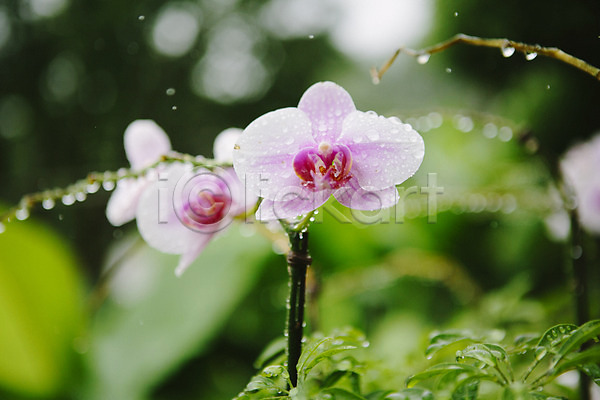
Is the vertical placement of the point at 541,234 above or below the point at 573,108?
below

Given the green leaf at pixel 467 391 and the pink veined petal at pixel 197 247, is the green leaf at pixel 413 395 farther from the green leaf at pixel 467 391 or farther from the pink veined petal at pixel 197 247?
the pink veined petal at pixel 197 247

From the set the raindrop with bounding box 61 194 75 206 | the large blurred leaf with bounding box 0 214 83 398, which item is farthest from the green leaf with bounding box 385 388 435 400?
the large blurred leaf with bounding box 0 214 83 398

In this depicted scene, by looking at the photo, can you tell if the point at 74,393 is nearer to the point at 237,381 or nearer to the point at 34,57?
the point at 237,381

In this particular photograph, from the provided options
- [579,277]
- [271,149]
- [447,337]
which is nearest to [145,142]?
[271,149]

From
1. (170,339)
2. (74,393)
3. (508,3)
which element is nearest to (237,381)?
(170,339)

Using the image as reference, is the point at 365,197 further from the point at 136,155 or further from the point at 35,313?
the point at 35,313

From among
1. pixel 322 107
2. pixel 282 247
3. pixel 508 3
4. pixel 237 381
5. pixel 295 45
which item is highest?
pixel 295 45

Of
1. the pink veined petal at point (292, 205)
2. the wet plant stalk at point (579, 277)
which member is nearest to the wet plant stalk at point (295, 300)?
the pink veined petal at point (292, 205)

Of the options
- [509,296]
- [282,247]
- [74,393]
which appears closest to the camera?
[282,247]

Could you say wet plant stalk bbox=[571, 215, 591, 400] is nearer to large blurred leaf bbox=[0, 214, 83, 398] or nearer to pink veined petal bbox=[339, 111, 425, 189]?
pink veined petal bbox=[339, 111, 425, 189]

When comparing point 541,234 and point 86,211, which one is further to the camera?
point 86,211
